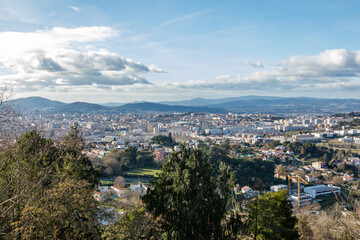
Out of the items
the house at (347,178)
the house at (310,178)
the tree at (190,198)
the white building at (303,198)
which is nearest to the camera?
the tree at (190,198)

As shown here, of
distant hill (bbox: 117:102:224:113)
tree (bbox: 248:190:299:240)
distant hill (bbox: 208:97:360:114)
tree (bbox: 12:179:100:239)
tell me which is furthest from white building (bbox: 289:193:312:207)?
distant hill (bbox: 117:102:224:113)

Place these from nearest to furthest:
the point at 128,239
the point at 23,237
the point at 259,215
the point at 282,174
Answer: the point at 23,237 → the point at 128,239 → the point at 259,215 → the point at 282,174

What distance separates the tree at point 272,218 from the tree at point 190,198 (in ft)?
3.99

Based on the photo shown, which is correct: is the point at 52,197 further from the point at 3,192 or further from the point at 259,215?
the point at 259,215

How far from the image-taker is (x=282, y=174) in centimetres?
2716

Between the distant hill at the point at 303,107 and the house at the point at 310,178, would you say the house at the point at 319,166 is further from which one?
the distant hill at the point at 303,107

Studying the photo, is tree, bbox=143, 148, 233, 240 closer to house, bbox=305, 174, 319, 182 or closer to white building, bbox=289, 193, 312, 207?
white building, bbox=289, 193, 312, 207

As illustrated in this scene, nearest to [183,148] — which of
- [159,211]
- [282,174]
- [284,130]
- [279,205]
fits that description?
[159,211]

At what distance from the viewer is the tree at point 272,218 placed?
22.8 ft

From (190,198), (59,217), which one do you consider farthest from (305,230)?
(59,217)

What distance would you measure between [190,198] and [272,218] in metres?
2.58

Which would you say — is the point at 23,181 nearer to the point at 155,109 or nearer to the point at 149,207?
the point at 149,207

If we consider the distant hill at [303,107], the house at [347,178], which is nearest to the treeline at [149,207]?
the house at [347,178]

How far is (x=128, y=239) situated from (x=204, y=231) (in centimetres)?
196
